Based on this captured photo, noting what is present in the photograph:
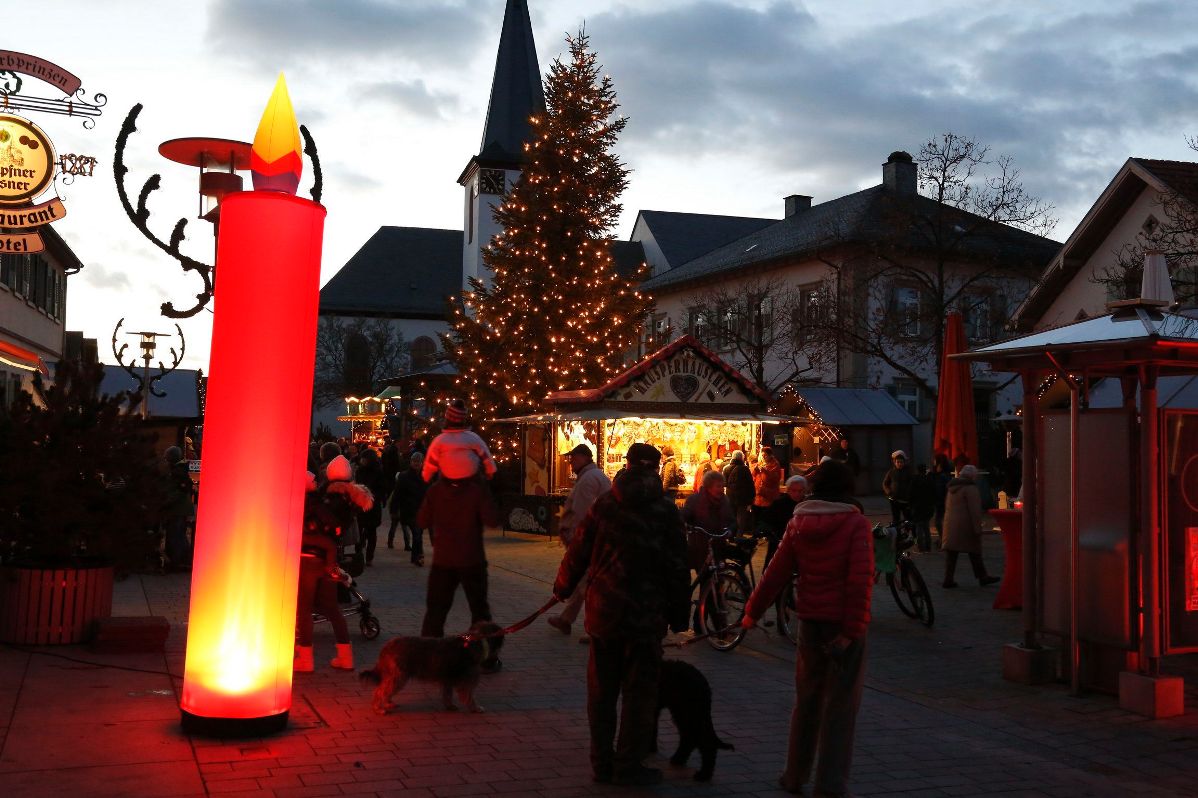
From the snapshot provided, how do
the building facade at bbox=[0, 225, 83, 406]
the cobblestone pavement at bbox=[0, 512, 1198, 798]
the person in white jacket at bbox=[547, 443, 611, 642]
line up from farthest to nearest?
the building facade at bbox=[0, 225, 83, 406], the person in white jacket at bbox=[547, 443, 611, 642], the cobblestone pavement at bbox=[0, 512, 1198, 798]

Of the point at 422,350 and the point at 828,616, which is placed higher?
the point at 422,350

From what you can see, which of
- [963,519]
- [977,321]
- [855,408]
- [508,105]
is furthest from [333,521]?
[508,105]

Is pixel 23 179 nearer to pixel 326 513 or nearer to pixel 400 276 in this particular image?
pixel 326 513

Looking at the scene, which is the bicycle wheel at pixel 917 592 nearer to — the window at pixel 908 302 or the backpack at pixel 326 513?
the backpack at pixel 326 513

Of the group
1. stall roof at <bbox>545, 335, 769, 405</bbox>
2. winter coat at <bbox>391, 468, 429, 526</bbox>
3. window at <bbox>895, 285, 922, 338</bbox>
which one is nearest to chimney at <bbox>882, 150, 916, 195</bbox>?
window at <bbox>895, 285, 922, 338</bbox>

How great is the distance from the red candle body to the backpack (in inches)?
96.0

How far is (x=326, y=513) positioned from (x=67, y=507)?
6.79 ft

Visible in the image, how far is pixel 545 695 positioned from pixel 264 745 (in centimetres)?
241

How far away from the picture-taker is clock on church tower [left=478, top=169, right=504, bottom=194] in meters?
62.8

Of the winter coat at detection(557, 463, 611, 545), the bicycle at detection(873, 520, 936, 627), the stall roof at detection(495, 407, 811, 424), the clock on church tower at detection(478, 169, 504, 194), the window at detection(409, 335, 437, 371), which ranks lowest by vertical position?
the bicycle at detection(873, 520, 936, 627)

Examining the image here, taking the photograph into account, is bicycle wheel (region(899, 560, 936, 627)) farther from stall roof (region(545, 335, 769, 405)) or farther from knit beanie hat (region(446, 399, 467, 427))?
stall roof (region(545, 335, 769, 405))

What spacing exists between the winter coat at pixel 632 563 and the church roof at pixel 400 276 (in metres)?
69.8

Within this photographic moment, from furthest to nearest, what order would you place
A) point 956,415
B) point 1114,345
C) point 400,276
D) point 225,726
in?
point 400,276 < point 956,415 < point 1114,345 < point 225,726

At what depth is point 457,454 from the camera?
9422 millimetres
